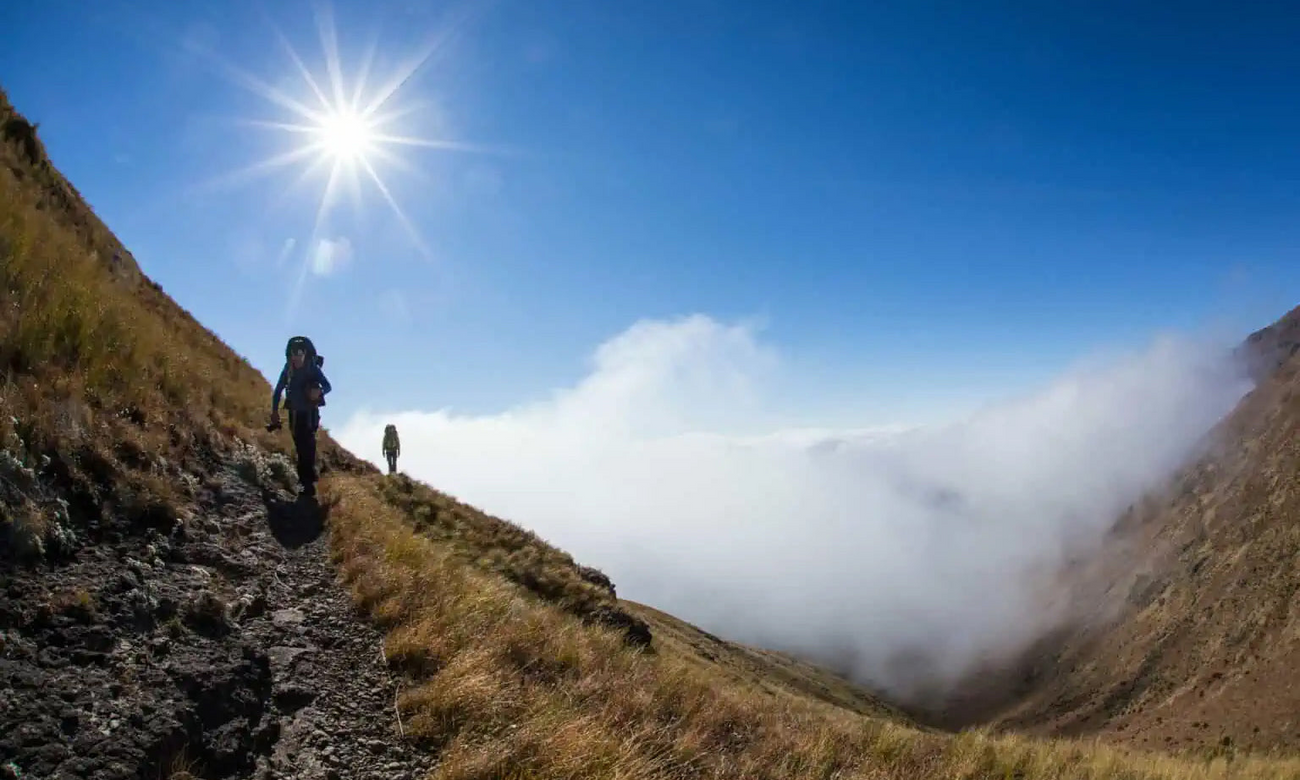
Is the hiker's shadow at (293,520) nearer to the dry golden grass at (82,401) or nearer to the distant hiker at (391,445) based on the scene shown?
the dry golden grass at (82,401)

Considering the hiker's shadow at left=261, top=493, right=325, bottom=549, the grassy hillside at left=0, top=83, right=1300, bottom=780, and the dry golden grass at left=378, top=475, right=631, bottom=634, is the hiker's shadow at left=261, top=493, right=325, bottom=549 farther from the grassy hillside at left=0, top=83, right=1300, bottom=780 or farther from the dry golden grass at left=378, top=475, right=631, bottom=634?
the dry golden grass at left=378, top=475, right=631, bottom=634

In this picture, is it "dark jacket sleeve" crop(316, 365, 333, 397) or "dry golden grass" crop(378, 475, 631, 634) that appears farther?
"dry golden grass" crop(378, 475, 631, 634)

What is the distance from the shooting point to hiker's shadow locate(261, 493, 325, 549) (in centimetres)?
789

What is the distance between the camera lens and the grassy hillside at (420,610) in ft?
15.8

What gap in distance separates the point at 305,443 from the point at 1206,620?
11336 cm

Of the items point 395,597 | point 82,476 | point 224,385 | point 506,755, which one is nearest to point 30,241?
point 224,385

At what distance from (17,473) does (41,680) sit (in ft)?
6.33

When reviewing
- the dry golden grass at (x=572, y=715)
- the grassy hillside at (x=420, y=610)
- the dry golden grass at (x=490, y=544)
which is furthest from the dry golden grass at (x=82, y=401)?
the dry golden grass at (x=490, y=544)

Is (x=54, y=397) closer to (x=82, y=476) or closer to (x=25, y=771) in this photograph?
(x=82, y=476)

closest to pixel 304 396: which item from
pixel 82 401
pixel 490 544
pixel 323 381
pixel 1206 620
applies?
pixel 323 381

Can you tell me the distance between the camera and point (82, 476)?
523 centimetres

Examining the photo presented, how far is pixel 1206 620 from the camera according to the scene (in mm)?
80250

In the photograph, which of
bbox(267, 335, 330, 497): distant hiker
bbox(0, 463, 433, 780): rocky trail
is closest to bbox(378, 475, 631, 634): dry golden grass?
bbox(267, 335, 330, 497): distant hiker

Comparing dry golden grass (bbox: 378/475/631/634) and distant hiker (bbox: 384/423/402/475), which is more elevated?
distant hiker (bbox: 384/423/402/475)
